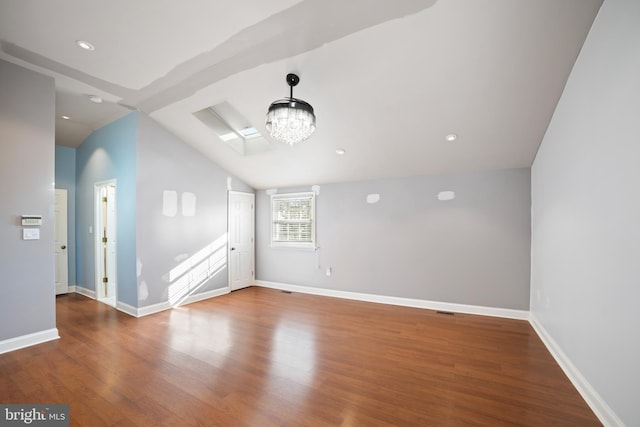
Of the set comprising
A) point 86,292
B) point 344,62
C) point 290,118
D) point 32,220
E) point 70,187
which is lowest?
point 86,292

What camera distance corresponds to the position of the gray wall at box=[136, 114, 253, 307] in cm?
400

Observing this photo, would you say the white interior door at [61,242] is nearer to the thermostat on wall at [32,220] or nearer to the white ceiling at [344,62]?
the white ceiling at [344,62]

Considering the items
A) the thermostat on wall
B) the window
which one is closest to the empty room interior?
the thermostat on wall

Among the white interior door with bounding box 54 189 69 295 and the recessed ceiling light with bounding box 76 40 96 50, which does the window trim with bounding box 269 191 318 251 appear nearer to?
the recessed ceiling light with bounding box 76 40 96 50

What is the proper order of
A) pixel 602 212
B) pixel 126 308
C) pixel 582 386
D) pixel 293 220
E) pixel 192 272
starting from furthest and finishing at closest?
pixel 293 220 < pixel 192 272 < pixel 126 308 < pixel 582 386 < pixel 602 212

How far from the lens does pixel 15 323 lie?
113 inches

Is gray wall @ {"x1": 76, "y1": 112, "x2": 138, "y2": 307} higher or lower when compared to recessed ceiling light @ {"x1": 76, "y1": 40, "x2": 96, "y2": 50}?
lower

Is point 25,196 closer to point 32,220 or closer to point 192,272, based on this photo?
point 32,220

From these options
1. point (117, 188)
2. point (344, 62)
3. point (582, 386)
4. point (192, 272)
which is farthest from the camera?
point (192, 272)

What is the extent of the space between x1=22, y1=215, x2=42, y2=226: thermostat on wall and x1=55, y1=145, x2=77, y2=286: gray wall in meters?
2.85

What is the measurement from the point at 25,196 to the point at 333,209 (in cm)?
428

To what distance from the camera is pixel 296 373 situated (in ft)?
7.97

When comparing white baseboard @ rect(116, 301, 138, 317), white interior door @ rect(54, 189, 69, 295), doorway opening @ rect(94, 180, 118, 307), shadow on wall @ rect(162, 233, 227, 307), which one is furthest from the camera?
white interior door @ rect(54, 189, 69, 295)

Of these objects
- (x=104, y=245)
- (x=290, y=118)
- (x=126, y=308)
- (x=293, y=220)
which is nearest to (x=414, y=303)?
(x=293, y=220)
